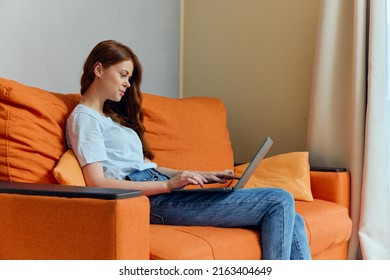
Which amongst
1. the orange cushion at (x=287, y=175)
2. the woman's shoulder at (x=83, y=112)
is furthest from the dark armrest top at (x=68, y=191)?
the orange cushion at (x=287, y=175)

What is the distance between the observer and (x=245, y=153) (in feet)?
12.6

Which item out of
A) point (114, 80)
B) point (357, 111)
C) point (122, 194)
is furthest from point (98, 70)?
point (357, 111)

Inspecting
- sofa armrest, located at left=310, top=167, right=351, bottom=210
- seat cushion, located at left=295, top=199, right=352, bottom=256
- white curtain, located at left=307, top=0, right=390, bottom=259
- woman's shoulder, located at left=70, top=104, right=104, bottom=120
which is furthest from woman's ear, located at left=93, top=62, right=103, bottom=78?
white curtain, located at left=307, top=0, right=390, bottom=259

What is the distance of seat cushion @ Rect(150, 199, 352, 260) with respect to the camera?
186 cm

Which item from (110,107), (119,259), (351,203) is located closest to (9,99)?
(110,107)

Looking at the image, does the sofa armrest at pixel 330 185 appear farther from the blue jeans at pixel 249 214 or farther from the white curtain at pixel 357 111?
the blue jeans at pixel 249 214

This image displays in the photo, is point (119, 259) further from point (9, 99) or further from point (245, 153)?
point (245, 153)

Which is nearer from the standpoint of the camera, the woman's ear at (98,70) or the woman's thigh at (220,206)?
the woman's thigh at (220,206)

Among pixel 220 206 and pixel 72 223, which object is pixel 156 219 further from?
pixel 72 223

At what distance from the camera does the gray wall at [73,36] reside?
9.08ft

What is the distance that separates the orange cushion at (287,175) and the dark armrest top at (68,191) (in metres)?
1.35
